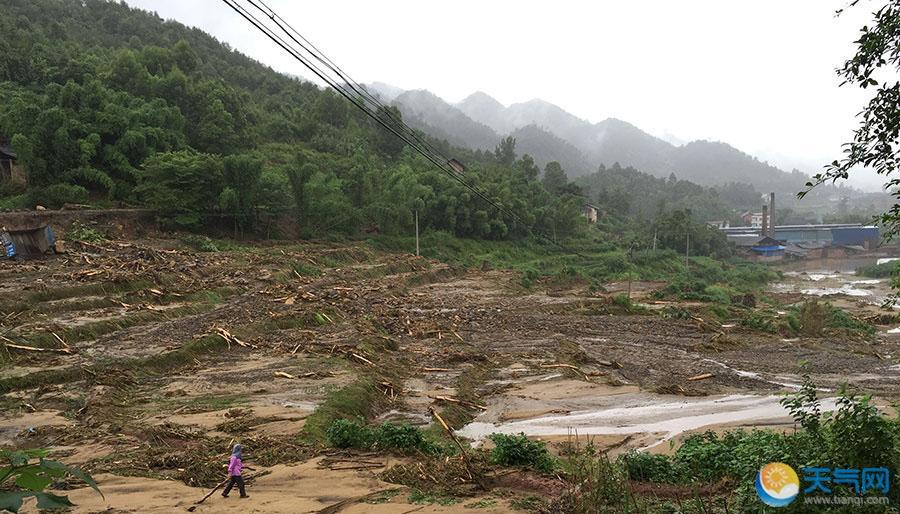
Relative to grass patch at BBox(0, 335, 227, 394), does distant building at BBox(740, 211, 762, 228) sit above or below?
above

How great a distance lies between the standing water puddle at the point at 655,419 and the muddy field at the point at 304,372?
74 millimetres

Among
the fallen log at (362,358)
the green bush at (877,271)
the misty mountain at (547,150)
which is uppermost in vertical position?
the misty mountain at (547,150)

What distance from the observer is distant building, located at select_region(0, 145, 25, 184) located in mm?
33400

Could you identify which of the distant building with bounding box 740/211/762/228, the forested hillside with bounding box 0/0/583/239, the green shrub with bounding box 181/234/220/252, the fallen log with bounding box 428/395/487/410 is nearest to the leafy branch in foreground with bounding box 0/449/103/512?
the fallen log with bounding box 428/395/487/410

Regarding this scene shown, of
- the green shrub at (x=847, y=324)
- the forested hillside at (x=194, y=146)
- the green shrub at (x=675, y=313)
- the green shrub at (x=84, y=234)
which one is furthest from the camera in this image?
the forested hillside at (x=194, y=146)

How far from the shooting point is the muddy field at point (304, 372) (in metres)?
7.67

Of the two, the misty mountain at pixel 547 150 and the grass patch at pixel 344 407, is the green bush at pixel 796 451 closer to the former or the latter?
the grass patch at pixel 344 407

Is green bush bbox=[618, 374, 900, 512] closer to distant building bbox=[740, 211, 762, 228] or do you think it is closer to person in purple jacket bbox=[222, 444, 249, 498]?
person in purple jacket bbox=[222, 444, 249, 498]

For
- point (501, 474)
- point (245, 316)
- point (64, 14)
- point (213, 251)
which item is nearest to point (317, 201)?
point (213, 251)

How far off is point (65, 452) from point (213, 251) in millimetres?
23621

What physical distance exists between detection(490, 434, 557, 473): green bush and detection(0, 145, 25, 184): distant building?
38554mm

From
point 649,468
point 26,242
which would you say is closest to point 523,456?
point 649,468

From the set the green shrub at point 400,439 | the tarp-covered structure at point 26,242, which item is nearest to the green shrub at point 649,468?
the green shrub at point 400,439

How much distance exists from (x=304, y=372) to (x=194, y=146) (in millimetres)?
38779
